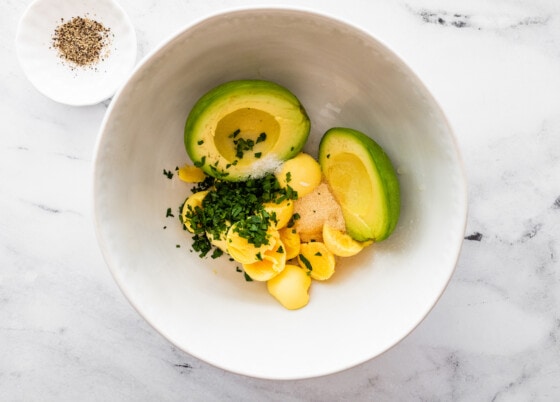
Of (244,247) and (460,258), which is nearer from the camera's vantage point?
(244,247)

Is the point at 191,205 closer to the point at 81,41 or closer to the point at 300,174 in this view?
the point at 300,174

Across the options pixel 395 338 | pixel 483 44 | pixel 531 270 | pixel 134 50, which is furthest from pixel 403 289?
pixel 134 50

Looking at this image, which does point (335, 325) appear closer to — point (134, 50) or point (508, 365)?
point (508, 365)

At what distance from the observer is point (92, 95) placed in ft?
3.46

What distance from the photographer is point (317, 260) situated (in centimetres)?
103

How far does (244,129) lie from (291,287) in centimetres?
27

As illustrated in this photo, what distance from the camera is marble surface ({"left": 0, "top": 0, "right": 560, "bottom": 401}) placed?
A: 1.06 meters

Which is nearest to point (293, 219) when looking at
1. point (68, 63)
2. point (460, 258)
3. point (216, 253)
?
point (216, 253)

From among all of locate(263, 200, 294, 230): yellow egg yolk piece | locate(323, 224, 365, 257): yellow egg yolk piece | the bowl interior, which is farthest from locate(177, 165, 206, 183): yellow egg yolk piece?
locate(323, 224, 365, 257): yellow egg yolk piece

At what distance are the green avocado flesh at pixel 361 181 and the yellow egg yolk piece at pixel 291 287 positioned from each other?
0.11 metres

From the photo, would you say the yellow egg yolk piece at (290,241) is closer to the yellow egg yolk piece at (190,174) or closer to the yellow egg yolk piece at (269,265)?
the yellow egg yolk piece at (269,265)

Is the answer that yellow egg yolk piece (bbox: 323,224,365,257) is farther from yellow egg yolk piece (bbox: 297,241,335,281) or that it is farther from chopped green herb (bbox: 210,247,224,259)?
chopped green herb (bbox: 210,247,224,259)

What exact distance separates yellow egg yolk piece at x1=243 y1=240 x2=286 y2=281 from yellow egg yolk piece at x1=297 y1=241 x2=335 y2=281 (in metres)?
0.04

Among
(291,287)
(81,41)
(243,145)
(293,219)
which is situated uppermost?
(81,41)
